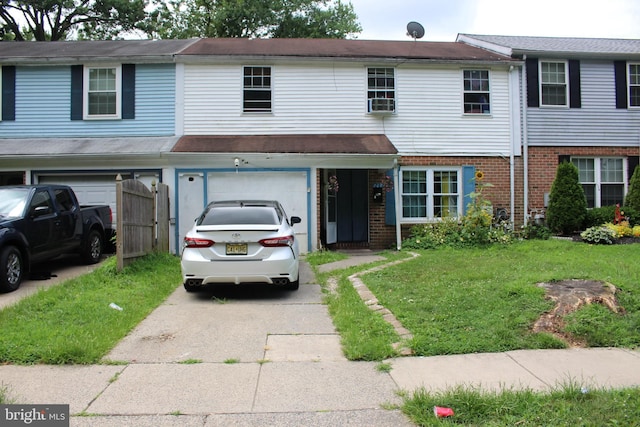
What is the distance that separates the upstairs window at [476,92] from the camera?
45.1ft

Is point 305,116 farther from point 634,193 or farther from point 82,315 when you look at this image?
point 634,193

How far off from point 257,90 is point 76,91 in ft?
16.5

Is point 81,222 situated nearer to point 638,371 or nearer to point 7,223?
point 7,223

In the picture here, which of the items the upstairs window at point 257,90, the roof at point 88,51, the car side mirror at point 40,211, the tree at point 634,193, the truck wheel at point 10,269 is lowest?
the truck wheel at point 10,269

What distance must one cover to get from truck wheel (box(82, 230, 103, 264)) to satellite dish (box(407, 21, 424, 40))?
12.6m

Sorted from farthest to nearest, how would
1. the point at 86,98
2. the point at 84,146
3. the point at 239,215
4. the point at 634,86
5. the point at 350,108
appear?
the point at 634,86, the point at 350,108, the point at 86,98, the point at 84,146, the point at 239,215

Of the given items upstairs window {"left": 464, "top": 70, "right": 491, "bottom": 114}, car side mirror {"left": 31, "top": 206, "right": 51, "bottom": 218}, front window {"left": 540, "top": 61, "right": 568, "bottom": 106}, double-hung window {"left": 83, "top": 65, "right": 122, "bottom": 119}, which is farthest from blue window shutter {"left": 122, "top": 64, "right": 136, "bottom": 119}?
front window {"left": 540, "top": 61, "right": 568, "bottom": 106}

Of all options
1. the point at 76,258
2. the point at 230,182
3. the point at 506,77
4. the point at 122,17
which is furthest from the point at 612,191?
the point at 122,17

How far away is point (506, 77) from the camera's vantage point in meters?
13.8

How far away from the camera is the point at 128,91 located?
13133 millimetres

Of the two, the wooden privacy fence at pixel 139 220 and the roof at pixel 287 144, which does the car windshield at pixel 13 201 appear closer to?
the wooden privacy fence at pixel 139 220

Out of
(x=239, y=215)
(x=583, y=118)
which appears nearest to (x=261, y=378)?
(x=239, y=215)

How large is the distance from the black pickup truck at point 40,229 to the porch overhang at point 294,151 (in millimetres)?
2904

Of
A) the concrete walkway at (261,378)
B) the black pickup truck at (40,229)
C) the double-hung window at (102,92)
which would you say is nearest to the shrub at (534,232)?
the concrete walkway at (261,378)
